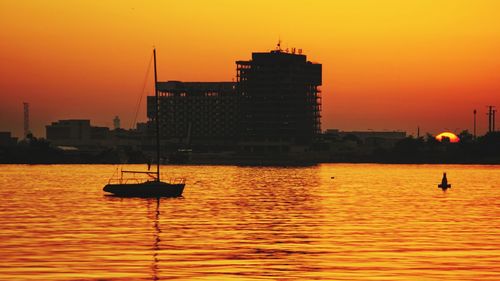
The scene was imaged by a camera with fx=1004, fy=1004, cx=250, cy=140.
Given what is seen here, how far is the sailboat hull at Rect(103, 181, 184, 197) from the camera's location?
12838cm

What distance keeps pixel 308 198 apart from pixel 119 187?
25.3 meters

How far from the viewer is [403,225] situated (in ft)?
274

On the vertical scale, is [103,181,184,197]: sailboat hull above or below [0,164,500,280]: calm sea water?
above

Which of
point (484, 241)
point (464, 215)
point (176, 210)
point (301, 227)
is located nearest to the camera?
point (484, 241)

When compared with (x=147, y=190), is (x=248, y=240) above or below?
below

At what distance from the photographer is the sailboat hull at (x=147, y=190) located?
421ft

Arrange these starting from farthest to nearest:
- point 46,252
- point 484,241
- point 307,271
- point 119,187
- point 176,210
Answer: point 119,187
point 176,210
point 484,241
point 46,252
point 307,271

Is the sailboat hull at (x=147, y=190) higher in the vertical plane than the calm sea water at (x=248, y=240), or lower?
higher

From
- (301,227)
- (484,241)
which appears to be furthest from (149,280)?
(301,227)

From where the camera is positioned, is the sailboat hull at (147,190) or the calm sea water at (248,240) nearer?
the calm sea water at (248,240)

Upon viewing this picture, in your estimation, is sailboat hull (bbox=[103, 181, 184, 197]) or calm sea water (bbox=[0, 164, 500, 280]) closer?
calm sea water (bbox=[0, 164, 500, 280])

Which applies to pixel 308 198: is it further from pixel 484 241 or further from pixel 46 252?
pixel 46 252

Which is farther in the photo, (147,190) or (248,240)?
(147,190)

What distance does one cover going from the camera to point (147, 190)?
421 feet
